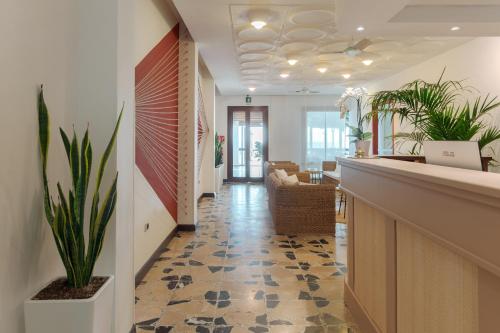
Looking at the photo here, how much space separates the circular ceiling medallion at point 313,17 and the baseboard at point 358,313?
312cm

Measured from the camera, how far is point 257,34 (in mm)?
5023

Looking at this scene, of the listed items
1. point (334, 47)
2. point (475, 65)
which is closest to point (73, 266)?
point (334, 47)

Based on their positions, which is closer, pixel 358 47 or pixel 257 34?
pixel 257 34

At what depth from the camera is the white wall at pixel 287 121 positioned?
1141 cm

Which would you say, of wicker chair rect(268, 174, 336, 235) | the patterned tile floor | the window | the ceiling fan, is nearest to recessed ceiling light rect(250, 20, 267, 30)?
the ceiling fan

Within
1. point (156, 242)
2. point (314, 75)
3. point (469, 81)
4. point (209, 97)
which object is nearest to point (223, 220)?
point (156, 242)

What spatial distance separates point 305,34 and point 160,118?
2428 mm

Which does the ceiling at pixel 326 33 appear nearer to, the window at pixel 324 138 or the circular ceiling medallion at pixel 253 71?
the circular ceiling medallion at pixel 253 71

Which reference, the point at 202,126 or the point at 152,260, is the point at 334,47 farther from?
the point at 152,260

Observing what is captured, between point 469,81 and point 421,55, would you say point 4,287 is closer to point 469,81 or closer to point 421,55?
point 469,81

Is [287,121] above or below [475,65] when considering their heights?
below

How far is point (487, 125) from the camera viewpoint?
519 centimetres

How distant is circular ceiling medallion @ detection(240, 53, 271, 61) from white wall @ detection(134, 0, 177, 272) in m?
1.82

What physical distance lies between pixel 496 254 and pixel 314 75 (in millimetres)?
7458
